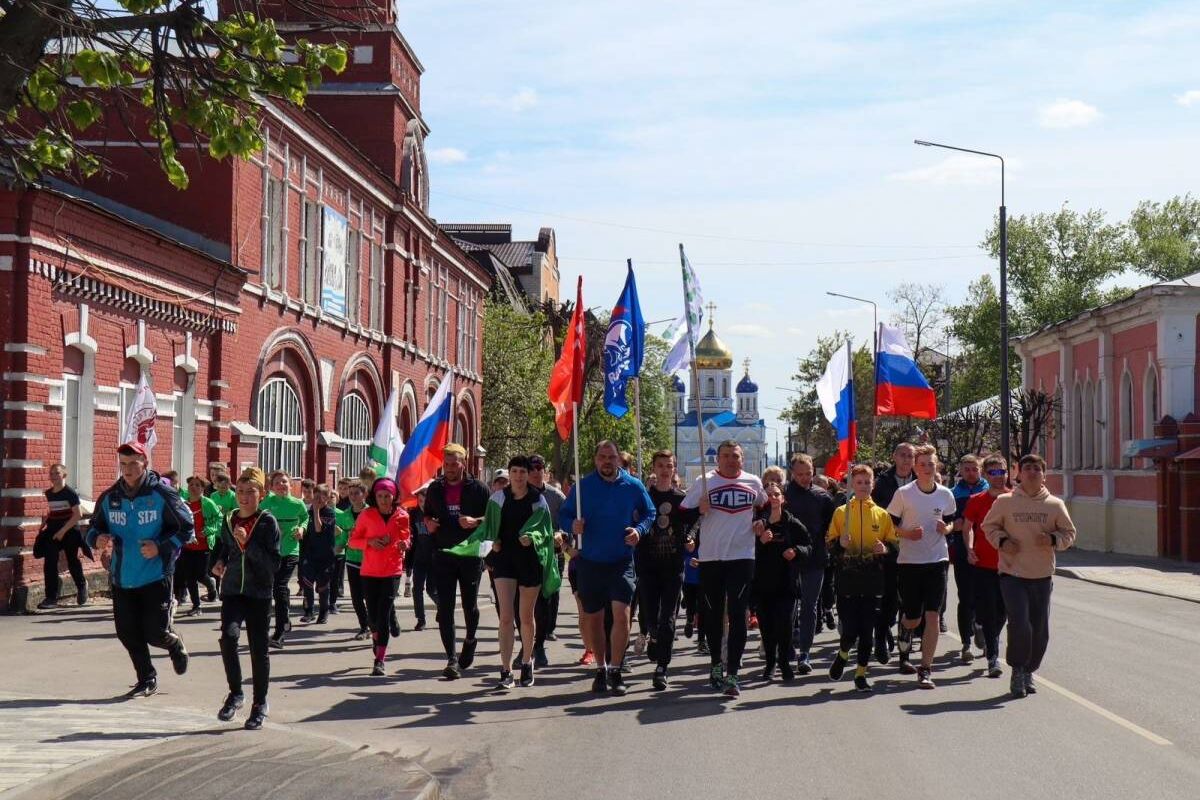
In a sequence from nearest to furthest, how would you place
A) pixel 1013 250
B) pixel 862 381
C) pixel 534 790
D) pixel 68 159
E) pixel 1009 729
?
pixel 534 790, pixel 68 159, pixel 1009 729, pixel 1013 250, pixel 862 381

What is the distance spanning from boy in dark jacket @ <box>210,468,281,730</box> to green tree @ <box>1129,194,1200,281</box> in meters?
76.0

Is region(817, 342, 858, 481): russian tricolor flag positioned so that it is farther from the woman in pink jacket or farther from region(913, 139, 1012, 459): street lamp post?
region(913, 139, 1012, 459): street lamp post

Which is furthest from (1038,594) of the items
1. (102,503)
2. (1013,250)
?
(1013,250)

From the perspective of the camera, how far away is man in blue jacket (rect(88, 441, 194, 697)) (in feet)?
37.1

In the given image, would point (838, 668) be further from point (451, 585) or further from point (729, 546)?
point (451, 585)

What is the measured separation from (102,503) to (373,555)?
274cm

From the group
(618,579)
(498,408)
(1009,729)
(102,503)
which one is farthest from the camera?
(498,408)

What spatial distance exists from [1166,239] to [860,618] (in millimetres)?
74356

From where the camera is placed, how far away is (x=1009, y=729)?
1021cm

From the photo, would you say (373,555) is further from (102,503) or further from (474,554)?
(102,503)

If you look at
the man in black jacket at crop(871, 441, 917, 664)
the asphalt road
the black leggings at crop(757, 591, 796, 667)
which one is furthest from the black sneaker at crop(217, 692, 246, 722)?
the man in black jacket at crop(871, 441, 917, 664)

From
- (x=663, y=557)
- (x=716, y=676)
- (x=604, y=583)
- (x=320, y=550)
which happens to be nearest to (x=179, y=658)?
(x=604, y=583)

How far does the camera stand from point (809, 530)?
13602 mm

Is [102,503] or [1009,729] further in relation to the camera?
[102,503]
